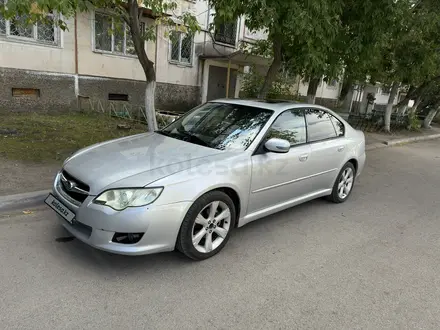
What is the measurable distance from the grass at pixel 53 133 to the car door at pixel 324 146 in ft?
14.1

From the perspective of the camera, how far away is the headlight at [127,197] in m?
2.76

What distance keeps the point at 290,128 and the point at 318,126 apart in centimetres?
66

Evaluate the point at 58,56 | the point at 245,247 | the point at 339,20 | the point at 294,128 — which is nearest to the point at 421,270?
the point at 245,247

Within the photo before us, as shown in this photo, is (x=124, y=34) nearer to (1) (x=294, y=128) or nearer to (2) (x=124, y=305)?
(1) (x=294, y=128)

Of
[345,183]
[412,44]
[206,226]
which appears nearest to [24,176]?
[206,226]

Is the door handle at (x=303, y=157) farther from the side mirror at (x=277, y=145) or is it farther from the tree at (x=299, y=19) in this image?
the tree at (x=299, y=19)

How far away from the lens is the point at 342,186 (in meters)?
5.10

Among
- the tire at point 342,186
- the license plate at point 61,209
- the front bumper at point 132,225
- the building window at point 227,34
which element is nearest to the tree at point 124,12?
the license plate at point 61,209

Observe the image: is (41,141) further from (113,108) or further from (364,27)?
(364,27)

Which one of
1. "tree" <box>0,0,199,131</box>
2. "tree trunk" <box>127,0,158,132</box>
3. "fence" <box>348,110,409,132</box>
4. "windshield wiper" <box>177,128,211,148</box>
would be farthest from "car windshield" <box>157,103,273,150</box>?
"fence" <box>348,110,409,132</box>

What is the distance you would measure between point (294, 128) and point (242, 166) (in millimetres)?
1144

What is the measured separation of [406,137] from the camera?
13914 millimetres

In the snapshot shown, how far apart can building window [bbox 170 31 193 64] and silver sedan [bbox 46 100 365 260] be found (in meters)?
10.8

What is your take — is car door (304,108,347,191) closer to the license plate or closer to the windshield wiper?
the windshield wiper
